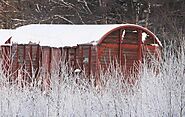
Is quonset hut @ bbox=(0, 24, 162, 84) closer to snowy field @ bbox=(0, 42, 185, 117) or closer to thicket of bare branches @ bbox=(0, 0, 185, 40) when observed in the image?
snowy field @ bbox=(0, 42, 185, 117)

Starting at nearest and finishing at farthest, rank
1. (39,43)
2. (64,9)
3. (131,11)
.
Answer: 1. (39,43)
2. (131,11)
3. (64,9)

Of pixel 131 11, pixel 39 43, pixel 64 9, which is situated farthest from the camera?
pixel 64 9

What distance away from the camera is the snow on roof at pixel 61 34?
45.3 ft

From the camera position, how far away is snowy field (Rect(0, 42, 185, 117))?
7.19 metres

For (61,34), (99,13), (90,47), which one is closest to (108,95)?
(90,47)

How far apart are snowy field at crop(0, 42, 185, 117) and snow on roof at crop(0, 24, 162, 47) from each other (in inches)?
215

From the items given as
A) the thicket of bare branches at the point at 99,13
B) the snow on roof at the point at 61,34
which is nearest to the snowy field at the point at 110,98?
the snow on roof at the point at 61,34

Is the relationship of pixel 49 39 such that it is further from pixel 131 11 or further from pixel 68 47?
pixel 131 11

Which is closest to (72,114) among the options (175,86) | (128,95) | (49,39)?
(128,95)

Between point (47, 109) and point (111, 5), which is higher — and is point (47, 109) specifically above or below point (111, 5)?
below

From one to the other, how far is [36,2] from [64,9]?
2293 millimetres

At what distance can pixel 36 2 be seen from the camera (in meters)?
31.8

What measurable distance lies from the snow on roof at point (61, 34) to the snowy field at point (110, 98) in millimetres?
5473

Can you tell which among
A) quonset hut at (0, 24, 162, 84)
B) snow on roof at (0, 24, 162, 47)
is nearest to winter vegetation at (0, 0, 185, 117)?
quonset hut at (0, 24, 162, 84)
